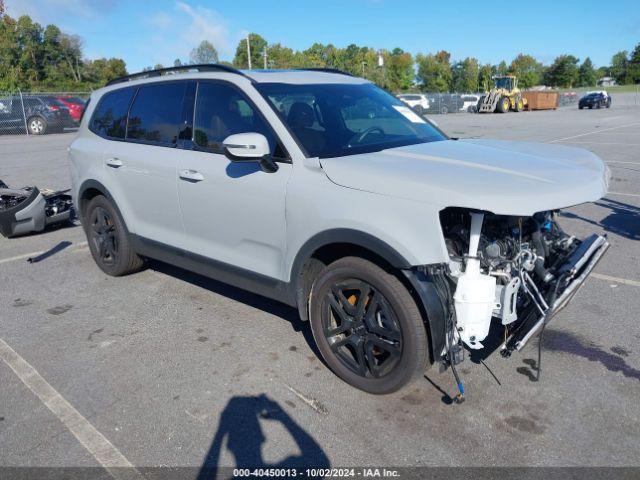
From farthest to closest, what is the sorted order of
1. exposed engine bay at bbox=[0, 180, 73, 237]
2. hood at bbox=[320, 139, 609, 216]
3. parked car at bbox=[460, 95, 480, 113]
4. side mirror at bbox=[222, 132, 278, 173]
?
parked car at bbox=[460, 95, 480, 113]
exposed engine bay at bbox=[0, 180, 73, 237]
side mirror at bbox=[222, 132, 278, 173]
hood at bbox=[320, 139, 609, 216]

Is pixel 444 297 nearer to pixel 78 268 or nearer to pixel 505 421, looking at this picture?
pixel 505 421

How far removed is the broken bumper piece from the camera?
3.00m

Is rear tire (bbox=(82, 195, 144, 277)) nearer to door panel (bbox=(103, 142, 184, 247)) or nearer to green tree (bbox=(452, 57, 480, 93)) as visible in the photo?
door panel (bbox=(103, 142, 184, 247))

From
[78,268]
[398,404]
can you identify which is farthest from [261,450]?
[78,268]

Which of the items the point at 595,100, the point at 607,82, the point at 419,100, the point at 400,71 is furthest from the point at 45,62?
the point at 607,82

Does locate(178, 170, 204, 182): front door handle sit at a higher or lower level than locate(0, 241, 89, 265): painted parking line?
higher

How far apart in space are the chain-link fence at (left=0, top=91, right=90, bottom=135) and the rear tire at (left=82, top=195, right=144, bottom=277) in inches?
913

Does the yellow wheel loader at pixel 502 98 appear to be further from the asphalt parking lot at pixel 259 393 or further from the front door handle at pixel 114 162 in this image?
the front door handle at pixel 114 162

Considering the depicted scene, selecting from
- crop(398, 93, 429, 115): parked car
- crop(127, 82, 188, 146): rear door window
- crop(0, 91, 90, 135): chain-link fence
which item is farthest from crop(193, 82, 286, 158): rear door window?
crop(398, 93, 429, 115): parked car

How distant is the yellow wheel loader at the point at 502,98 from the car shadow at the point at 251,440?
42.0 metres

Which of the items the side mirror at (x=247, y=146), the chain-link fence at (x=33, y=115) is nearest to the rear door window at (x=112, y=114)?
→ the side mirror at (x=247, y=146)

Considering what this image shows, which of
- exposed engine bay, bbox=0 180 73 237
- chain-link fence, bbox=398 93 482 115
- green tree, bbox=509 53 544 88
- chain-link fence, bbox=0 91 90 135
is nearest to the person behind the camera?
exposed engine bay, bbox=0 180 73 237

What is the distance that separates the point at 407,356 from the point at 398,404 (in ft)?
1.25

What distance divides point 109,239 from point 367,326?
3.33m
